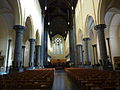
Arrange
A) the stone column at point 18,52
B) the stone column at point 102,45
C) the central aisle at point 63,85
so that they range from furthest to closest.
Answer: the stone column at point 102,45 < the stone column at point 18,52 < the central aisle at point 63,85

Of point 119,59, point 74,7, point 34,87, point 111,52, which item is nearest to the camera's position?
point 34,87

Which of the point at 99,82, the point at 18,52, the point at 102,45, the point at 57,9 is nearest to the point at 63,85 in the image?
the point at 99,82

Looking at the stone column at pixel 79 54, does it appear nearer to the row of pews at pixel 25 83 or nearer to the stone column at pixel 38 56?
the stone column at pixel 38 56

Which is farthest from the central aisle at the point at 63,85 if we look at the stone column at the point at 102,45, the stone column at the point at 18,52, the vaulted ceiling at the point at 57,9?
the vaulted ceiling at the point at 57,9

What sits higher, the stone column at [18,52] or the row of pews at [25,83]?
the stone column at [18,52]

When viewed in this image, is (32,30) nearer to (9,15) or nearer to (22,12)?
(9,15)

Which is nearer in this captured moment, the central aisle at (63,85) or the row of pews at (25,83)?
the row of pews at (25,83)

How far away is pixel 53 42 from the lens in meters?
47.1

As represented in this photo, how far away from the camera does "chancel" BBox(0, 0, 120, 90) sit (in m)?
3.27

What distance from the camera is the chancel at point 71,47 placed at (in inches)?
129

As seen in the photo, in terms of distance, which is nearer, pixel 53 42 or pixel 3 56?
pixel 3 56

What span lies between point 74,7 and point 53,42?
25.4 meters

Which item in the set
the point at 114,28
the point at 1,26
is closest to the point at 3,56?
Answer: the point at 1,26

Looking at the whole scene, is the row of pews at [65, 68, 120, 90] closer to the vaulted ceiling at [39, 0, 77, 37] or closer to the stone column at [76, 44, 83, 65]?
the stone column at [76, 44, 83, 65]
